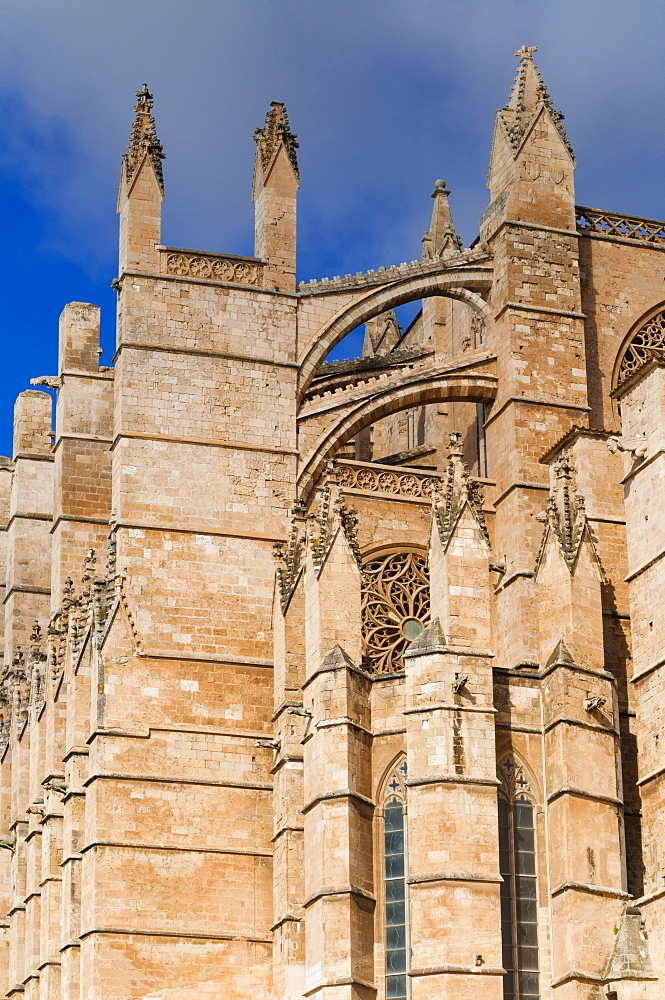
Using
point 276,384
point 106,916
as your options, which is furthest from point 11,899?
point 276,384

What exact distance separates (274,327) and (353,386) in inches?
58.8

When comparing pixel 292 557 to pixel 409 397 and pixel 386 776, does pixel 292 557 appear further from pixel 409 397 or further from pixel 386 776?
pixel 386 776

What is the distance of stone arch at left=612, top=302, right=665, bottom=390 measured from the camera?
32281 millimetres

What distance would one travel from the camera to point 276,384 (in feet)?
102

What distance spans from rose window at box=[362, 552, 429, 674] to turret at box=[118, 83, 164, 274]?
18.2 ft

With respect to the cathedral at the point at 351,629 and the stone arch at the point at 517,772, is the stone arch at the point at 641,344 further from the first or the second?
the stone arch at the point at 517,772

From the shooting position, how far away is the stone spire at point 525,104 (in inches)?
1296

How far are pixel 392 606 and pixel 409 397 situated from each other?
3201 mm

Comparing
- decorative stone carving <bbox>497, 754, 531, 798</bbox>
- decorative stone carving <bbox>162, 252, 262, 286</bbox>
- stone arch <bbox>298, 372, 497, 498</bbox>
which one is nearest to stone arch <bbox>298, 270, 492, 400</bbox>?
stone arch <bbox>298, 372, 497, 498</bbox>

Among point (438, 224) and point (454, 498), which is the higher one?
point (438, 224)

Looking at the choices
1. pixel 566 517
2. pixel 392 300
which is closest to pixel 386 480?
pixel 392 300

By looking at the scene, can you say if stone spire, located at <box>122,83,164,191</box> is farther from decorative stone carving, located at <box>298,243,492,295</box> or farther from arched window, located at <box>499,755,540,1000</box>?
arched window, located at <box>499,755,540,1000</box>

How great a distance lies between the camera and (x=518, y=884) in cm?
2583

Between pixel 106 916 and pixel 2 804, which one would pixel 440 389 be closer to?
pixel 106 916
